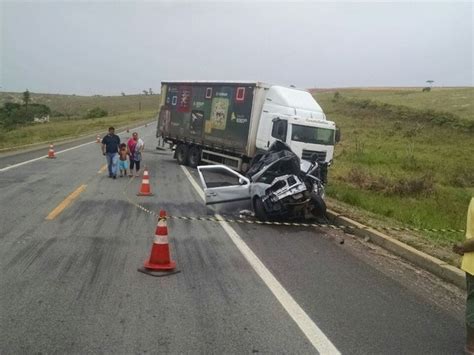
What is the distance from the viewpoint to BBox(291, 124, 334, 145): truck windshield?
18500 millimetres

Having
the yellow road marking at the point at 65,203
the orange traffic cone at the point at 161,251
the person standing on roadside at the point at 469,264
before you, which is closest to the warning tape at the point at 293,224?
the yellow road marking at the point at 65,203

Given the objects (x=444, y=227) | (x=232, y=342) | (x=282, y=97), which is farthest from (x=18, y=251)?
(x=282, y=97)

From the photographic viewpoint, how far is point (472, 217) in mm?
4832

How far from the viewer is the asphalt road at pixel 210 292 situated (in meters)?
4.88

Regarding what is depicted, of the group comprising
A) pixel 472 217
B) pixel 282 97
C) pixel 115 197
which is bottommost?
pixel 115 197

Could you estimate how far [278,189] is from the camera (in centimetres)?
1154

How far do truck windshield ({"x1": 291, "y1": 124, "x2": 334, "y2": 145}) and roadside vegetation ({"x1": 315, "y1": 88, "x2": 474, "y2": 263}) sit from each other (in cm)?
161

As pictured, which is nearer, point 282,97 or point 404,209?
point 404,209

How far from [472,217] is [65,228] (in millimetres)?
6882

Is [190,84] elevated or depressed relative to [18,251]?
elevated

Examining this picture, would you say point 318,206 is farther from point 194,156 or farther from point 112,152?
point 194,156

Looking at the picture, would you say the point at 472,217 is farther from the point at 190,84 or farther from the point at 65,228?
the point at 190,84

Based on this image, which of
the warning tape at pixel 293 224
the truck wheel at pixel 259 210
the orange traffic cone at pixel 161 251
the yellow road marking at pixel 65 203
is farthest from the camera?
the truck wheel at pixel 259 210

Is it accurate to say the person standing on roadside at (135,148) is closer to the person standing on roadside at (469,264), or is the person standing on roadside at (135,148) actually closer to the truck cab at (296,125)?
the truck cab at (296,125)
